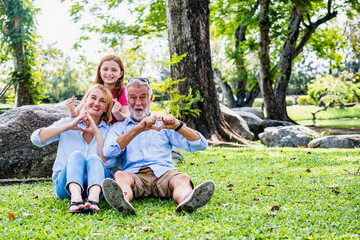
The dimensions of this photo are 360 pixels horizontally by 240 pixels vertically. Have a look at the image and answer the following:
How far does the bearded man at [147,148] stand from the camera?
125 inches

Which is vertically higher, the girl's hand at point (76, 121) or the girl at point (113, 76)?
the girl at point (113, 76)

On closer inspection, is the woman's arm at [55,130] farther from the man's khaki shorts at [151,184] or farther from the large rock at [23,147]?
the large rock at [23,147]

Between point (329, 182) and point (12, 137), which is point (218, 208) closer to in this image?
point (329, 182)

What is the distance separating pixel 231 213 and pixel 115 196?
0.98m

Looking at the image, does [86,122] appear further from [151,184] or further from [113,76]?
[113,76]

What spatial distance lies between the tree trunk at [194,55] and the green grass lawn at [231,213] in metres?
2.90

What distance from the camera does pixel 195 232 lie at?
248cm

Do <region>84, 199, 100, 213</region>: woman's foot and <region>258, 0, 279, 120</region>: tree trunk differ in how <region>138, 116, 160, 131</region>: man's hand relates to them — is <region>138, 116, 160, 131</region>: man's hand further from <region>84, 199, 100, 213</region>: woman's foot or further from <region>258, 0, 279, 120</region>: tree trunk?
<region>258, 0, 279, 120</region>: tree trunk

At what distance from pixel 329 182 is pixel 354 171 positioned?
29.9 inches

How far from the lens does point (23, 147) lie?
4859mm

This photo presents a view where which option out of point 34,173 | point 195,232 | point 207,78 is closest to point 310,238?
point 195,232

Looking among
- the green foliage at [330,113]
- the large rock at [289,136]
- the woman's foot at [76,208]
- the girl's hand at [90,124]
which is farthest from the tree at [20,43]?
the green foliage at [330,113]

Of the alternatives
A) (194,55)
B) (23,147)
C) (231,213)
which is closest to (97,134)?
(231,213)

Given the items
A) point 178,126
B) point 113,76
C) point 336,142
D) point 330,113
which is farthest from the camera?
point 330,113
